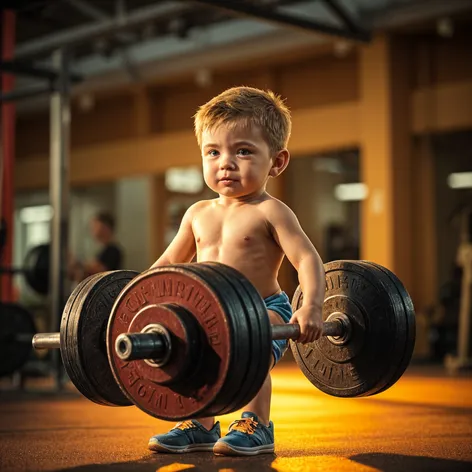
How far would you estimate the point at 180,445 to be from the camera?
2164 mm

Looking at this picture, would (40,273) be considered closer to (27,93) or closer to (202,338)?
(27,93)

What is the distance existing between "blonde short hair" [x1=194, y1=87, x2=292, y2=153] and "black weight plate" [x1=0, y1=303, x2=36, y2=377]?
197 cm

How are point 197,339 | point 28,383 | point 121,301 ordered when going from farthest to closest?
point 28,383
point 121,301
point 197,339

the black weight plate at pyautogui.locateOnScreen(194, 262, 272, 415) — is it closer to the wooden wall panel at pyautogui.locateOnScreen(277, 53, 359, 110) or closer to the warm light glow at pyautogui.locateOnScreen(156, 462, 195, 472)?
the warm light glow at pyautogui.locateOnScreen(156, 462, 195, 472)

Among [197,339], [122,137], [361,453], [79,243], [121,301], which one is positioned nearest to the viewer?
[197,339]

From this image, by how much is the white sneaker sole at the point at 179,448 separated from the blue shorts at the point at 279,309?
273 mm

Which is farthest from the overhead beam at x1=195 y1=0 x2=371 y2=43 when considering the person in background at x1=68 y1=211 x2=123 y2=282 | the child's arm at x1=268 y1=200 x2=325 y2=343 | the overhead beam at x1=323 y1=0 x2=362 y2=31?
the person in background at x1=68 y1=211 x2=123 y2=282

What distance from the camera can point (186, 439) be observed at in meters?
2.18

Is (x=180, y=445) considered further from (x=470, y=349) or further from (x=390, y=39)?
(x=390, y=39)

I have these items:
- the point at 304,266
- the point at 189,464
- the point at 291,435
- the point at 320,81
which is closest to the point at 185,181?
the point at 320,81

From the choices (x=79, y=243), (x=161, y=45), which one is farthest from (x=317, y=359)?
(x=79, y=243)

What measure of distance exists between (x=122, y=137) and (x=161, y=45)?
1362mm

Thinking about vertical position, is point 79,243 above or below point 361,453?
above

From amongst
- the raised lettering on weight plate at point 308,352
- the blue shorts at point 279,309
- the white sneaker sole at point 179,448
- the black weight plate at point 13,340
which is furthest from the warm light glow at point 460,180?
the white sneaker sole at point 179,448
